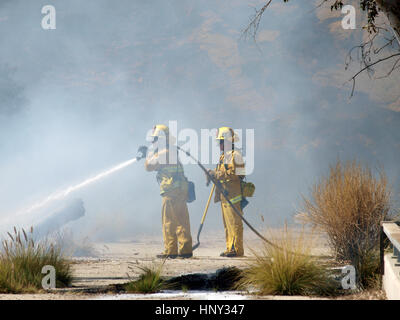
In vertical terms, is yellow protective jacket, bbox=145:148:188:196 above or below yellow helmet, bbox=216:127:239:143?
below

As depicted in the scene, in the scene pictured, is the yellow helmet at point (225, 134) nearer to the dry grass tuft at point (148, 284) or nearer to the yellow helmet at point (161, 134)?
the yellow helmet at point (161, 134)

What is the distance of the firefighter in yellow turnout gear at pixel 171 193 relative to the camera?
8.83m

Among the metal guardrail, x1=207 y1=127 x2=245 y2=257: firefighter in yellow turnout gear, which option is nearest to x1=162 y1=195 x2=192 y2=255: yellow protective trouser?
x1=207 y1=127 x2=245 y2=257: firefighter in yellow turnout gear

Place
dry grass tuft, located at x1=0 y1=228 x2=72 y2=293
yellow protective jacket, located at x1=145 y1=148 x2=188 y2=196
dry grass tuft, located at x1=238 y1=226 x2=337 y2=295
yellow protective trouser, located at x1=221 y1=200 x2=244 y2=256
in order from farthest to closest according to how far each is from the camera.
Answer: yellow protective jacket, located at x1=145 y1=148 x2=188 y2=196 → yellow protective trouser, located at x1=221 y1=200 x2=244 y2=256 → dry grass tuft, located at x1=0 y1=228 x2=72 y2=293 → dry grass tuft, located at x1=238 y1=226 x2=337 y2=295

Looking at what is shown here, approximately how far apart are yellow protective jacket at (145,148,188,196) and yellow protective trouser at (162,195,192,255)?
125 millimetres

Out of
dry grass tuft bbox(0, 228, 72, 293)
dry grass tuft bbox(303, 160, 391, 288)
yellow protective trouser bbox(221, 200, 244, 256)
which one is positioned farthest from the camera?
yellow protective trouser bbox(221, 200, 244, 256)

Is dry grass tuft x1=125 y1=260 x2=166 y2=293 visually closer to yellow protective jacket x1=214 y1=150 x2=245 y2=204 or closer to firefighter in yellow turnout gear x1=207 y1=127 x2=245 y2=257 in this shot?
firefighter in yellow turnout gear x1=207 y1=127 x2=245 y2=257

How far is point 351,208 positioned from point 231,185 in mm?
2218

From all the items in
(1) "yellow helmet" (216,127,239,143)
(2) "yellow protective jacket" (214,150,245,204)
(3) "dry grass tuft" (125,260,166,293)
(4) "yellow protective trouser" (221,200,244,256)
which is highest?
(1) "yellow helmet" (216,127,239,143)

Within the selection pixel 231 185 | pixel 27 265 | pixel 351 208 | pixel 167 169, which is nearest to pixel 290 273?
pixel 351 208

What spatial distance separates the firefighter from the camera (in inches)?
347

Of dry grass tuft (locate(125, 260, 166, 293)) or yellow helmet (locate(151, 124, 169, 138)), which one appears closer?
dry grass tuft (locate(125, 260, 166, 293))

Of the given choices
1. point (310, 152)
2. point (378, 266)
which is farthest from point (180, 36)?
point (378, 266)
